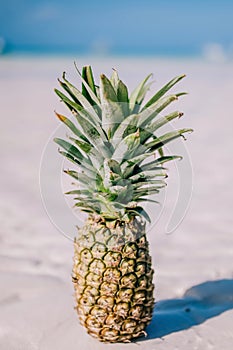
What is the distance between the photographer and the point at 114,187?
2.56 m

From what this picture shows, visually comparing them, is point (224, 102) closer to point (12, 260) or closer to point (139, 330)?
point (12, 260)

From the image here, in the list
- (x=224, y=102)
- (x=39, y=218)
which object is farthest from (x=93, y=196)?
(x=224, y=102)

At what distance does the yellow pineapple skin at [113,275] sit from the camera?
2.57 metres

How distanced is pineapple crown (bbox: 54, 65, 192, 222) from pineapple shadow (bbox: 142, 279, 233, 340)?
77cm

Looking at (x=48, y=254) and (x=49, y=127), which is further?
(x=49, y=127)

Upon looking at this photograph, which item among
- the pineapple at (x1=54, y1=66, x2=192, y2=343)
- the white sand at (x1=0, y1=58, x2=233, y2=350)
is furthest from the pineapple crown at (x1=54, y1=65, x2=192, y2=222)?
the white sand at (x1=0, y1=58, x2=233, y2=350)

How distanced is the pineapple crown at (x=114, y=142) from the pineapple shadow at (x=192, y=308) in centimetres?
77

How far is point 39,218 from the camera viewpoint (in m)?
5.02

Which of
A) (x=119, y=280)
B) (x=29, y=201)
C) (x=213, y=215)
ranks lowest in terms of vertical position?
(x=119, y=280)

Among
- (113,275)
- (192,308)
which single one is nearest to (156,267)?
(192,308)

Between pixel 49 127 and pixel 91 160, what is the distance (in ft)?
24.7

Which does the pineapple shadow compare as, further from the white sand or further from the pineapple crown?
the pineapple crown

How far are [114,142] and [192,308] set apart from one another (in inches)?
50.2

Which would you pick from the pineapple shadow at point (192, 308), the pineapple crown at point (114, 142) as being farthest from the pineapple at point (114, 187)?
the pineapple shadow at point (192, 308)
